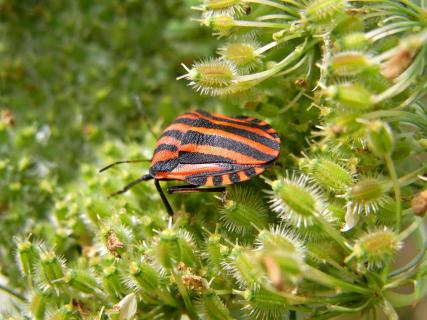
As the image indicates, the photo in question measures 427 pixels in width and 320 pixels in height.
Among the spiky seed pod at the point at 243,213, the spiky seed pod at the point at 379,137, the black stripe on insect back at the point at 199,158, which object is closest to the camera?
the spiky seed pod at the point at 379,137

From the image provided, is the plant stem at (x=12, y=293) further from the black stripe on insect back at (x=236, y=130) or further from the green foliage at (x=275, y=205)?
the black stripe on insect back at (x=236, y=130)

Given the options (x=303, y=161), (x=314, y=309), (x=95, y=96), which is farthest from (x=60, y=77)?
(x=314, y=309)

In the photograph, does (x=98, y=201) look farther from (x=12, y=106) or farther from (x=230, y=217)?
(x=12, y=106)

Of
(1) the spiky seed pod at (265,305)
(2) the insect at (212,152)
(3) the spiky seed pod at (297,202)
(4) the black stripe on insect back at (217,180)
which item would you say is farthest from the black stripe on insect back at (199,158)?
(1) the spiky seed pod at (265,305)

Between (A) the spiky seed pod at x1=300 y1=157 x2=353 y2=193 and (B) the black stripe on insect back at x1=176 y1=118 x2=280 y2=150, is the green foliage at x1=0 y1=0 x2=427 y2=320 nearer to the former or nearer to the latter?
(A) the spiky seed pod at x1=300 y1=157 x2=353 y2=193

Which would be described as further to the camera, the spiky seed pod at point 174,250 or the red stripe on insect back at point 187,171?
the red stripe on insect back at point 187,171

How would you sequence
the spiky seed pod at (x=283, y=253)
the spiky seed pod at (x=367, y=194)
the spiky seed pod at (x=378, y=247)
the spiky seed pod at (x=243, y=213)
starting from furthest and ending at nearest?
the spiky seed pod at (x=243, y=213) → the spiky seed pod at (x=367, y=194) → the spiky seed pod at (x=378, y=247) → the spiky seed pod at (x=283, y=253)

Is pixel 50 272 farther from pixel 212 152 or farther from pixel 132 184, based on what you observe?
pixel 212 152
